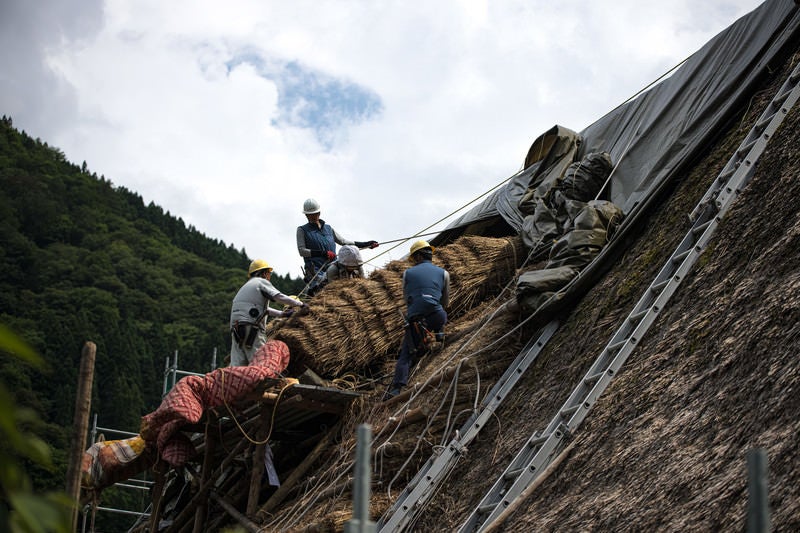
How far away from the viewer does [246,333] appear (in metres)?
9.30

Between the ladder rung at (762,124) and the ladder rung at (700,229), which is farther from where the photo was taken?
the ladder rung at (762,124)

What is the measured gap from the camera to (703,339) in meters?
4.95

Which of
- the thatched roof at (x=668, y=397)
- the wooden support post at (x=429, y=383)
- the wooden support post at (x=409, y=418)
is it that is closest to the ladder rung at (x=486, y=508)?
the thatched roof at (x=668, y=397)

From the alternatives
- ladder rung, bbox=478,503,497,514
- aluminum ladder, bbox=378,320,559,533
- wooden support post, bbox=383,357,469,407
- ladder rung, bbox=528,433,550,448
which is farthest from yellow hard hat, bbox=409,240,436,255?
ladder rung, bbox=478,503,497,514

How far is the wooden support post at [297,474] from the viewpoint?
8.73 m

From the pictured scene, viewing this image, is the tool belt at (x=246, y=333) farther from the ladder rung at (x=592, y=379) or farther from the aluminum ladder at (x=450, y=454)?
the ladder rung at (x=592, y=379)

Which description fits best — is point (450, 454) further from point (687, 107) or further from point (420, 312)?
point (687, 107)

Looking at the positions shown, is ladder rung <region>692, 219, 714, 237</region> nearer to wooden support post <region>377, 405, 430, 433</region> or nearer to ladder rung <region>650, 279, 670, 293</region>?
ladder rung <region>650, 279, 670, 293</region>

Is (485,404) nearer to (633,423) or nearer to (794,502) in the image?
(633,423)

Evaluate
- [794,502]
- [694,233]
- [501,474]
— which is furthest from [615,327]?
[794,502]

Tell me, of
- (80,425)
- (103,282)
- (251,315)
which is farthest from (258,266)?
(103,282)

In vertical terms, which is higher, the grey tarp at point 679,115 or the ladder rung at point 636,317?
the grey tarp at point 679,115

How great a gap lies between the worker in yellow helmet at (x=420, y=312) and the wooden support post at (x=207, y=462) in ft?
5.44

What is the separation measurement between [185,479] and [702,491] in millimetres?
7942
